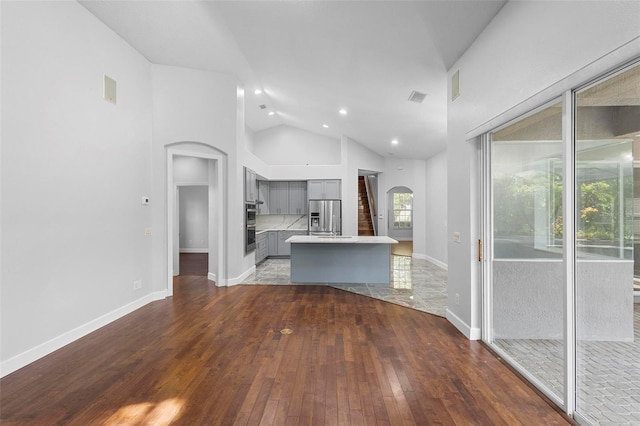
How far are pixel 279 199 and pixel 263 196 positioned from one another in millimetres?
499

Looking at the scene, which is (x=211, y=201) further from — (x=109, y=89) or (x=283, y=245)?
(x=283, y=245)

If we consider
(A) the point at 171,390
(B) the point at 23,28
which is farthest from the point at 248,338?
(B) the point at 23,28

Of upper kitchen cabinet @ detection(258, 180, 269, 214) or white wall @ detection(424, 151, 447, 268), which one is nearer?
white wall @ detection(424, 151, 447, 268)

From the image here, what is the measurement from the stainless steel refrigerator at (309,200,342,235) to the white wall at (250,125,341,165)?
4.63 feet

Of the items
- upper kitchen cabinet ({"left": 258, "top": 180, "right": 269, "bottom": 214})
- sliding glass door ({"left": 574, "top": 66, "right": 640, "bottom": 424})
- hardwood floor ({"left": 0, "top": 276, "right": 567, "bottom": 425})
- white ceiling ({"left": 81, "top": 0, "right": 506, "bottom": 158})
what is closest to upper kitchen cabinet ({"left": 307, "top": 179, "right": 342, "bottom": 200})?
upper kitchen cabinet ({"left": 258, "top": 180, "right": 269, "bottom": 214})

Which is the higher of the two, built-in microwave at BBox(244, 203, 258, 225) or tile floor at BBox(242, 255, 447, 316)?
built-in microwave at BBox(244, 203, 258, 225)

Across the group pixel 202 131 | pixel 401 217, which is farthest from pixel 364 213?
pixel 202 131

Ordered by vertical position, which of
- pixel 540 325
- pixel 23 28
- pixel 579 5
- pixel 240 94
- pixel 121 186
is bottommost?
pixel 540 325

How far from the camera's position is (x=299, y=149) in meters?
9.32

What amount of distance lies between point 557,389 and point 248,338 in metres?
2.79

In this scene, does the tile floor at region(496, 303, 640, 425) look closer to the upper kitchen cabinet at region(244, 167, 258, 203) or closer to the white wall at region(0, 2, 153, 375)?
the white wall at region(0, 2, 153, 375)

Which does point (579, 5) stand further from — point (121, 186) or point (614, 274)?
point (121, 186)

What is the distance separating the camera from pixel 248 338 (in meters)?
3.28

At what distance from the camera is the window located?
10.8 meters
